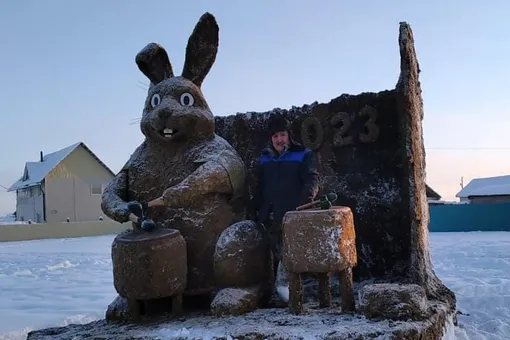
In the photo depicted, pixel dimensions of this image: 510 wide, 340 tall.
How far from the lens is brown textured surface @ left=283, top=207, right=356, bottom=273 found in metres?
3.09

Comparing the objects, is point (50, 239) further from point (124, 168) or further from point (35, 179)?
point (124, 168)

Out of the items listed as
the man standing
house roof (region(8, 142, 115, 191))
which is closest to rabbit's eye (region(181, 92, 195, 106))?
the man standing

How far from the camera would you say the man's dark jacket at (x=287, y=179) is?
3721 mm

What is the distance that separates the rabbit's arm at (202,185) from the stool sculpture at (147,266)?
0.74 feet

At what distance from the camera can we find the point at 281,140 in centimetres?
384

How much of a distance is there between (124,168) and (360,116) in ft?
6.03

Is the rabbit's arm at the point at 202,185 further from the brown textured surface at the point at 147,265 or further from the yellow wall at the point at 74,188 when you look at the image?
the yellow wall at the point at 74,188

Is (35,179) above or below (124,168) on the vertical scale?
above

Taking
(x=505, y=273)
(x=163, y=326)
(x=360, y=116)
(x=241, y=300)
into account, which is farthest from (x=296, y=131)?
(x=505, y=273)

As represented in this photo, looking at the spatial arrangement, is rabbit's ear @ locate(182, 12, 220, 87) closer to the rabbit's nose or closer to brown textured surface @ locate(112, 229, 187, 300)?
the rabbit's nose

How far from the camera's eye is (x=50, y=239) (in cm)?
1809

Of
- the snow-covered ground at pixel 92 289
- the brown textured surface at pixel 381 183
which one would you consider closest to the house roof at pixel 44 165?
the snow-covered ground at pixel 92 289

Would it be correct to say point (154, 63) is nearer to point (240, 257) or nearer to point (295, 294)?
point (240, 257)

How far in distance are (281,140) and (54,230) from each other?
16335 millimetres
